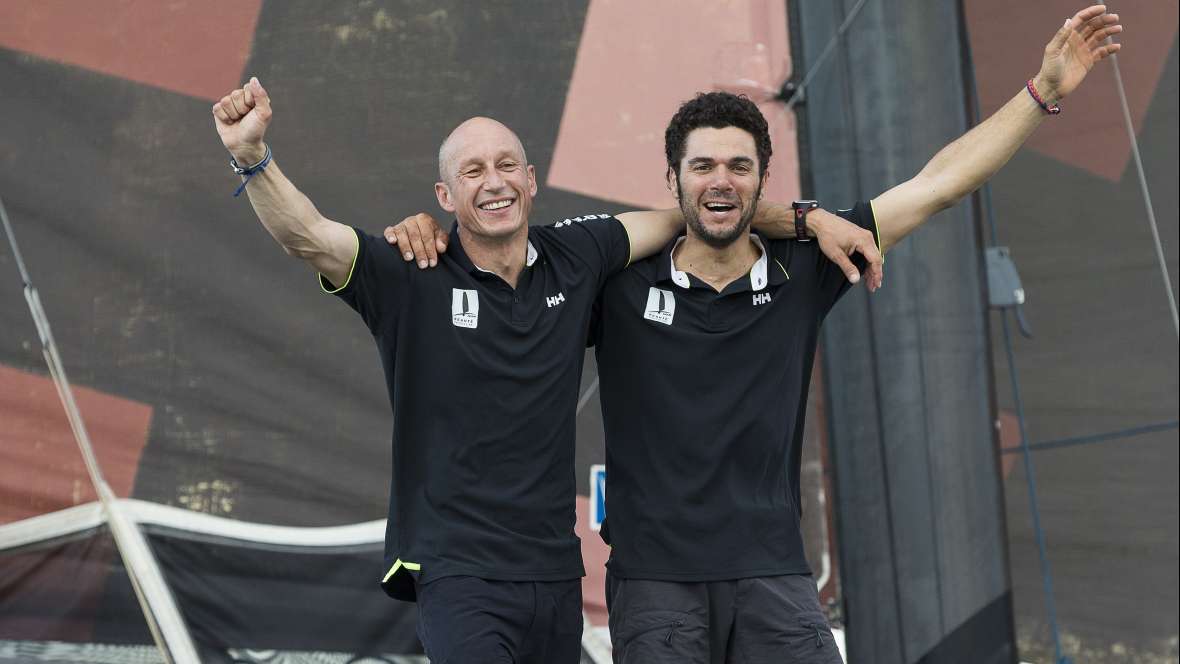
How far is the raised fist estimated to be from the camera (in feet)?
6.82

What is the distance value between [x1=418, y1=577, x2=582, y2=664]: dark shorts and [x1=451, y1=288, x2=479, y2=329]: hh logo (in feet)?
1.49

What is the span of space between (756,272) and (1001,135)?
556 mm

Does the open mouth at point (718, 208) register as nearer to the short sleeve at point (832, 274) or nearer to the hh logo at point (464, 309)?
the short sleeve at point (832, 274)

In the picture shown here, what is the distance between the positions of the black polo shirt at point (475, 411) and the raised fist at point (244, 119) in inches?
10.7

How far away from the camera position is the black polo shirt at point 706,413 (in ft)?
7.45

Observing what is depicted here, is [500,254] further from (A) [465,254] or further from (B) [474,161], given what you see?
(B) [474,161]

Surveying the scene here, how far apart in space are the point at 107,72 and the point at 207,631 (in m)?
1.45

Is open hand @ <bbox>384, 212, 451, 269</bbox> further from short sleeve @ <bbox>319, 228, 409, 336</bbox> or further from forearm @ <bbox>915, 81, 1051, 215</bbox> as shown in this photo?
forearm @ <bbox>915, 81, 1051, 215</bbox>

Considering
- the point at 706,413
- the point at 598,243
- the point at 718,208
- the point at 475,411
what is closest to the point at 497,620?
the point at 475,411

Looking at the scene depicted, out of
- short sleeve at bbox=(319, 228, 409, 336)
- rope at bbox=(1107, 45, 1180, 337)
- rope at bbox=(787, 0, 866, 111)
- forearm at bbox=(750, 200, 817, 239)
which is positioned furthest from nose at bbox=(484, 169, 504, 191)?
rope at bbox=(1107, 45, 1180, 337)

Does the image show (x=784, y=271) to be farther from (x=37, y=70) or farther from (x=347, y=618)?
(x=37, y=70)

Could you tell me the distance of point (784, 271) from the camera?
2.44 meters

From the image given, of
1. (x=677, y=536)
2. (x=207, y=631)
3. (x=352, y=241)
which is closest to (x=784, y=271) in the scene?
(x=677, y=536)

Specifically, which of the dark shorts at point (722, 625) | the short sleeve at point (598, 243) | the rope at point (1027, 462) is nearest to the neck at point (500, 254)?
the short sleeve at point (598, 243)
